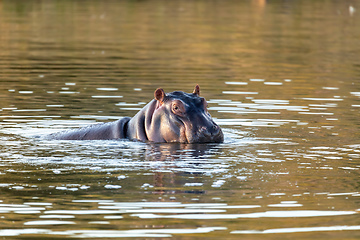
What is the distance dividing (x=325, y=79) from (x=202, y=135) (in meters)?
10.1

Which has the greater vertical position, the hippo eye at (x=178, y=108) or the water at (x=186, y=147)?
the hippo eye at (x=178, y=108)

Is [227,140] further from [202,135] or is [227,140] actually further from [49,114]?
[49,114]

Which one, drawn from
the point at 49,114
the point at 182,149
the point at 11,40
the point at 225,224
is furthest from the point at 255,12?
the point at 225,224

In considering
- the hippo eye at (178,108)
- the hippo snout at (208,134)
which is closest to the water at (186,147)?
the hippo snout at (208,134)

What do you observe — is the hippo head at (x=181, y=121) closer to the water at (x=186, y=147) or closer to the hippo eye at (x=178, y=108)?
the hippo eye at (x=178, y=108)

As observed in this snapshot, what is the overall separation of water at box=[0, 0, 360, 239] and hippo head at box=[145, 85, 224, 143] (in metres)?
0.25

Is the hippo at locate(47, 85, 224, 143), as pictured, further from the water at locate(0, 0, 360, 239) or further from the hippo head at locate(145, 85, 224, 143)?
the water at locate(0, 0, 360, 239)

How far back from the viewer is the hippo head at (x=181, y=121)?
11766 millimetres

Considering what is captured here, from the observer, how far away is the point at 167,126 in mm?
12016

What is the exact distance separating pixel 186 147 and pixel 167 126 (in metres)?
0.63

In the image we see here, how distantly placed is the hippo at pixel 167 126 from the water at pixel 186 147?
0.27 metres

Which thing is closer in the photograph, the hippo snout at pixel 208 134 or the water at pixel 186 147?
the water at pixel 186 147

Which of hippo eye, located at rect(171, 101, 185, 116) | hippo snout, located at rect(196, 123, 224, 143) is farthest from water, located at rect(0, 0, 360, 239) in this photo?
hippo eye, located at rect(171, 101, 185, 116)

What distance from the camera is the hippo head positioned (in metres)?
11.8
